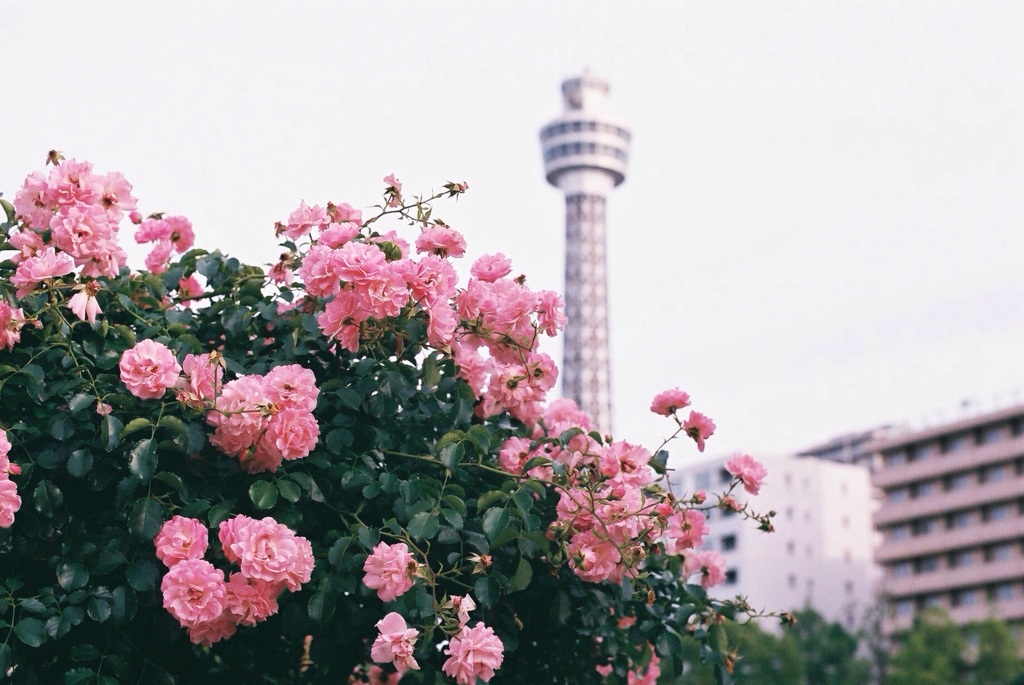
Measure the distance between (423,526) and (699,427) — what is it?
4.73 ft

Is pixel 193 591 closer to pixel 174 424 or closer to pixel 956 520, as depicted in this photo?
pixel 174 424

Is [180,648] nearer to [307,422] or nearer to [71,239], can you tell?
[307,422]

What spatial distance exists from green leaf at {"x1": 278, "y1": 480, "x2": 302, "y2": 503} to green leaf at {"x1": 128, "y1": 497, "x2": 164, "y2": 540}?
17.4 inches

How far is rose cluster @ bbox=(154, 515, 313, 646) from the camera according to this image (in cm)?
463

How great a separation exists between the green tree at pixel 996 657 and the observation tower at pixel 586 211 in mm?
30011

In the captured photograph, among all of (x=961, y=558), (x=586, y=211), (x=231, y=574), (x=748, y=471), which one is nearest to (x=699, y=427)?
(x=748, y=471)

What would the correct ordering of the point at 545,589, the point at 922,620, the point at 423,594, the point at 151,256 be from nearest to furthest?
the point at 423,594, the point at 545,589, the point at 151,256, the point at 922,620

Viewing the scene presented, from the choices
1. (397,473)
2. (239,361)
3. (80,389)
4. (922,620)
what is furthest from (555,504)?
(922,620)

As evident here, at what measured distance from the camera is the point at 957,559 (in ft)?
211

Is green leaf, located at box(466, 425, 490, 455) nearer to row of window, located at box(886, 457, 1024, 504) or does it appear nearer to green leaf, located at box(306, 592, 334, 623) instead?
green leaf, located at box(306, 592, 334, 623)

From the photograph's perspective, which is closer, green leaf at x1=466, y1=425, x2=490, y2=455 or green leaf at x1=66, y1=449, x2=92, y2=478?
green leaf at x1=66, y1=449, x2=92, y2=478

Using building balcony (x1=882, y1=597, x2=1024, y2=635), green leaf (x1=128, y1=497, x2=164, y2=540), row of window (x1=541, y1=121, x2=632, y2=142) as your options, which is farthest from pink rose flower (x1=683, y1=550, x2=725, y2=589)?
row of window (x1=541, y1=121, x2=632, y2=142)

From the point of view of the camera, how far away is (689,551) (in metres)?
6.66

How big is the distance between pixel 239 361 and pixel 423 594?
151cm
